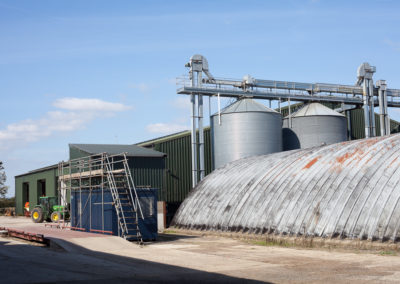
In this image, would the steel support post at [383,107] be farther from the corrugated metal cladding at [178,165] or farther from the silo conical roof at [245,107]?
the corrugated metal cladding at [178,165]

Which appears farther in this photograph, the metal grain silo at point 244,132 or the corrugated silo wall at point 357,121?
the corrugated silo wall at point 357,121

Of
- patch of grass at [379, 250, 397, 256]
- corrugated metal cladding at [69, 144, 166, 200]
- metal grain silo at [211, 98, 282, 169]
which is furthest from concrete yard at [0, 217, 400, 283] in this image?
corrugated metal cladding at [69, 144, 166, 200]

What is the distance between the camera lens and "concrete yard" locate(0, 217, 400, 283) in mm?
15484

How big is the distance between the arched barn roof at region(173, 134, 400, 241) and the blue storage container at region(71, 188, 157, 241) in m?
5.22

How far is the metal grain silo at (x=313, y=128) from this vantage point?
45344 mm

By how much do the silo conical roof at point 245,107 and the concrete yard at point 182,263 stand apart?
17793mm

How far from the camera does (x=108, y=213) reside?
93.2 feet

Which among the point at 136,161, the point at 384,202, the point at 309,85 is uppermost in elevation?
the point at 309,85

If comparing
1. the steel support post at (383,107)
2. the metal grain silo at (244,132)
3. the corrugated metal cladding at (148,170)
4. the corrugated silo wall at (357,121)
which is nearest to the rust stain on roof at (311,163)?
the metal grain silo at (244,132)

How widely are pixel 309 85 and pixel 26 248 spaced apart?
32263 mm

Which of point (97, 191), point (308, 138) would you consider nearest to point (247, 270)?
point (97, 191)

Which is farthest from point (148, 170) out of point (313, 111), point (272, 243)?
point (272, 243)

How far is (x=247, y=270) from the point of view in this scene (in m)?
17.2

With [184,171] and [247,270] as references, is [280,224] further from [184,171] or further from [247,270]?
[184,171]
